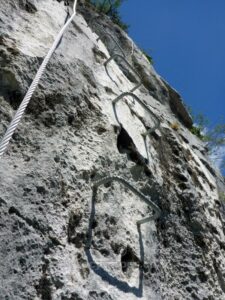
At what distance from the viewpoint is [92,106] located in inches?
157

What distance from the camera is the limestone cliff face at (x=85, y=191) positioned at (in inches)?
105

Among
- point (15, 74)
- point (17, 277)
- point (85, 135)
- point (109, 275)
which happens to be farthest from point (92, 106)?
point (17, 277)

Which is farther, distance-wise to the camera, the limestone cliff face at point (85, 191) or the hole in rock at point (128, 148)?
the hole in rock at point (128, 148)

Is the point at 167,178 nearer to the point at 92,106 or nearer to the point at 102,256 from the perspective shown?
the point at 92,106

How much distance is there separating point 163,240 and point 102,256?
3.29 ft

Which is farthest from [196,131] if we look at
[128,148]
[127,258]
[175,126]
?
[127,258]

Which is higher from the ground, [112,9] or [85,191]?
[112,9]

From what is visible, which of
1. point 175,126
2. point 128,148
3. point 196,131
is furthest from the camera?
point 196,131

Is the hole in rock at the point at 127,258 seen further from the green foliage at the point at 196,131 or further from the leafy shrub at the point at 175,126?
the green foliage at the point at 196,131

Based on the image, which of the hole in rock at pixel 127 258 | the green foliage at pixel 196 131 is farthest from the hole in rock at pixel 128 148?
the green foliage at pixel 196 131

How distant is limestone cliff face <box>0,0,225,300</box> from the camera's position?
2.67m

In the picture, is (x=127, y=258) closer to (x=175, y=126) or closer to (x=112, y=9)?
(x=175, y=126)

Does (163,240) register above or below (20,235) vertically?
above

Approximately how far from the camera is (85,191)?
3.26 m
